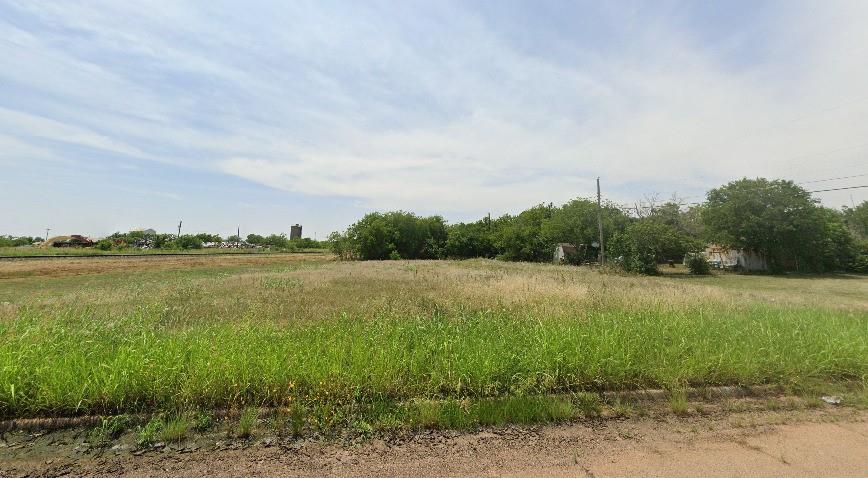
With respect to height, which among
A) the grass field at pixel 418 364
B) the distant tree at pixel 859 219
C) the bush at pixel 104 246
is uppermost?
the distant tree at pixel 859 219

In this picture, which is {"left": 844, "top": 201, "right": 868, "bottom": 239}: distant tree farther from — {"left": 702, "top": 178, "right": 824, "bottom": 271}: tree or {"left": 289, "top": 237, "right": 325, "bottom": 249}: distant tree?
{"left": 289, "top": 237, "right": 325, "bottom": 249}: distant tree

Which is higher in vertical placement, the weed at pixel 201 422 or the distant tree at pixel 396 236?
the distant tree at pixel 396 236

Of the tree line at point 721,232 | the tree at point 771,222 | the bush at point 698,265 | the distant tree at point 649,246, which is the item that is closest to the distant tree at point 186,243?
the tree line at point 721,232

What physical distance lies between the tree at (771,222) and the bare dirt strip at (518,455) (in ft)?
105

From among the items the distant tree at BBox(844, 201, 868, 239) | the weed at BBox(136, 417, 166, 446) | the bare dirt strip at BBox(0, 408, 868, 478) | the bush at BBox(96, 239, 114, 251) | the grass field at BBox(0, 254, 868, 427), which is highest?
the distant tree at BBox(844, 201, 868, 239)

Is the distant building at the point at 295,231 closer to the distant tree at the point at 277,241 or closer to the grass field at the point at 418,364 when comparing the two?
the distant tree at the point at 277,241

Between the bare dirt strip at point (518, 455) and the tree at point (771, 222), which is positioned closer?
the bare dirt strip at point (518, 455)

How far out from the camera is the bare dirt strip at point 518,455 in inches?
105

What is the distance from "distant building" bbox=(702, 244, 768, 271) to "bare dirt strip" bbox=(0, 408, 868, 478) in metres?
35.2

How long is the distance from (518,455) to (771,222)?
114 ft

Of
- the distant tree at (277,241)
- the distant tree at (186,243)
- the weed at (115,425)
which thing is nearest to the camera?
the weed at (115,425)

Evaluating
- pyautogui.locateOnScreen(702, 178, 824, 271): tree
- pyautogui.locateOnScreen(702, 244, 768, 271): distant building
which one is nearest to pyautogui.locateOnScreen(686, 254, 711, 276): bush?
pyautogui.locateOnScreen(702, 178, 824, 271): tree

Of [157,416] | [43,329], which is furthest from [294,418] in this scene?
[43,329]

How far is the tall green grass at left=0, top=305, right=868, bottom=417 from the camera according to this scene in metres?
3.47
